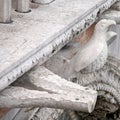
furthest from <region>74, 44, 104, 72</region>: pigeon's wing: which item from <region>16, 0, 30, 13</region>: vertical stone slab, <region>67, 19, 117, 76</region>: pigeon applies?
<region>16, 0, 30, 13</region>: vertical stone slab

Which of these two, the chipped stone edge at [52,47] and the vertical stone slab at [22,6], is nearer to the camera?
the chipped stone edge at [52,47]

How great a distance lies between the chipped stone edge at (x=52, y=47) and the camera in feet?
3.06

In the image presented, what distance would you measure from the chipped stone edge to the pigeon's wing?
53 mm

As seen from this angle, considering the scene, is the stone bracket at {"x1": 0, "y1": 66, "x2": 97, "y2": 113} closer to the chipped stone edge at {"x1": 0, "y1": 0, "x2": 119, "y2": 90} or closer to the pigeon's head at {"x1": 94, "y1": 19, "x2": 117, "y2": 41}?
the chipped stone edge at {"x1": 0, "y1": 0, "x2": 119, "y2": 90}

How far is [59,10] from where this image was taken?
53.0 inches

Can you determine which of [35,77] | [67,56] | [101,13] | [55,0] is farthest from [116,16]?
[35,77]

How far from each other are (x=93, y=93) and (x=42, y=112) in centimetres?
30

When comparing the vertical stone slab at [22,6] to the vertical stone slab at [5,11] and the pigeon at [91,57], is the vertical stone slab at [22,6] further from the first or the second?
the pigeon at [91,57]

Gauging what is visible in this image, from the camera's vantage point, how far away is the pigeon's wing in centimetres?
120

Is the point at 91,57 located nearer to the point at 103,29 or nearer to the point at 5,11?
the point at 103,29

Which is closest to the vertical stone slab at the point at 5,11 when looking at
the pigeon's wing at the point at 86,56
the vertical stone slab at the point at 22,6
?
the vertical stone slab at the point at 22,6

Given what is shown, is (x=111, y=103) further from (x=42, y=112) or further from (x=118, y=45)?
(x=118, y=45)

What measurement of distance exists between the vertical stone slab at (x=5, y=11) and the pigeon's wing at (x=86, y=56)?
21 cm

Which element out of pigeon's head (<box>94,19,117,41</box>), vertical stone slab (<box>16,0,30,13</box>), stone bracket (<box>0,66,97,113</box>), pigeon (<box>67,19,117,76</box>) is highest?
vertical stone slab (<box>16,0,30,13</box>)
